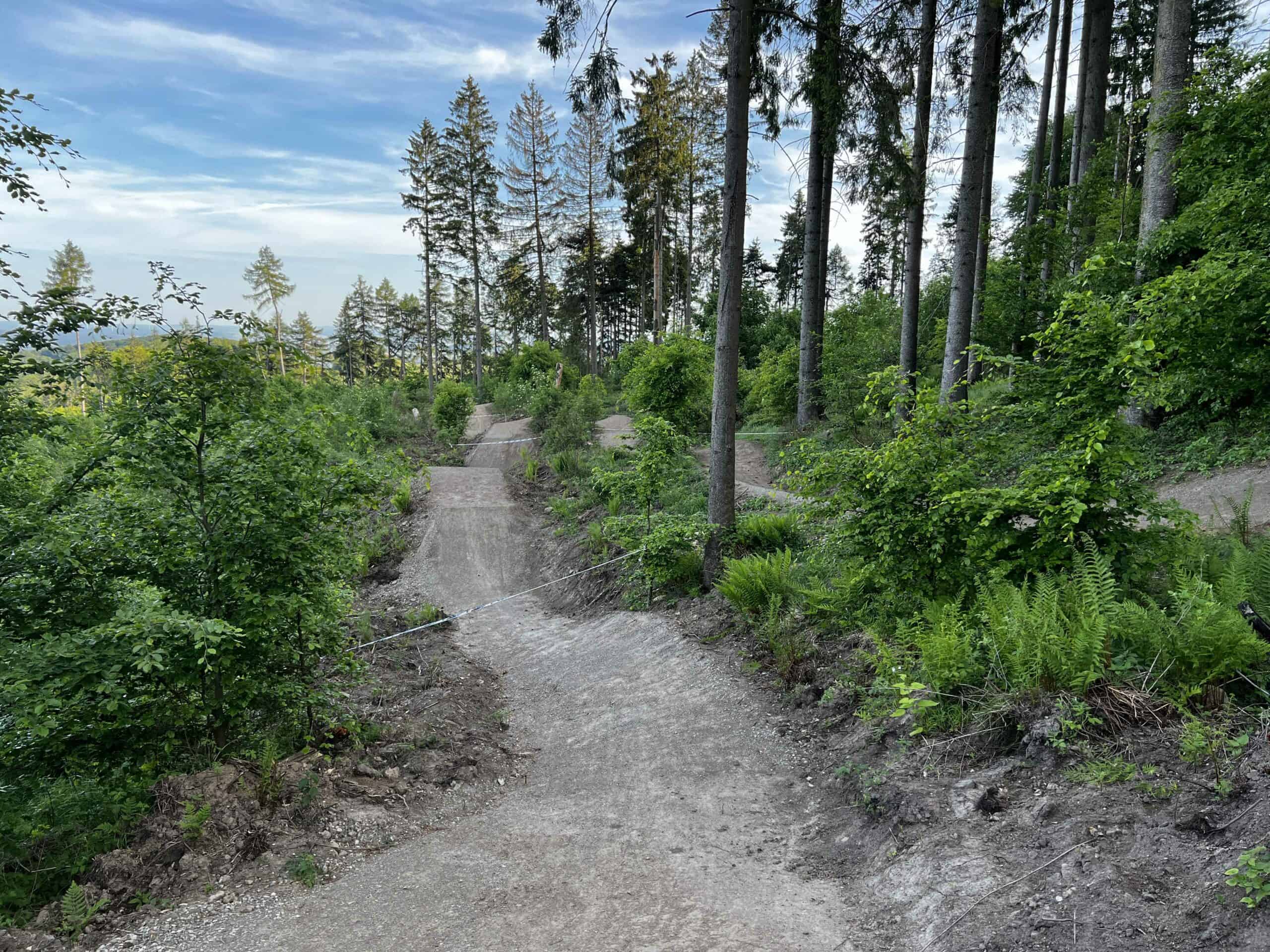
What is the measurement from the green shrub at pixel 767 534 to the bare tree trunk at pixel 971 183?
344 cm

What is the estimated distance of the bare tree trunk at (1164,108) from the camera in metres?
8.92

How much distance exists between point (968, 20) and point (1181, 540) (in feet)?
35.2

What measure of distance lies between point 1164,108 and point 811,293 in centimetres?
802

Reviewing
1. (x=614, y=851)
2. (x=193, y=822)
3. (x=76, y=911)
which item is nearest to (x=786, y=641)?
(x=614, y=851)

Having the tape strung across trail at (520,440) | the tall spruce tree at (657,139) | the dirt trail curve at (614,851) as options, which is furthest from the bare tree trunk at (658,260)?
the dirt trail curve at (614,851)

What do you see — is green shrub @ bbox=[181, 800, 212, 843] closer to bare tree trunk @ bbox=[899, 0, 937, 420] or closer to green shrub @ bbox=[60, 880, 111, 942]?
green shrub @ bbox=[60, 880, 111, 942]

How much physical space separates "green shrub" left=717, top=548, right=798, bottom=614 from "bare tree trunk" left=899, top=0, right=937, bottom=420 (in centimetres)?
398

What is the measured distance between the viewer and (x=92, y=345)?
466 centimetres

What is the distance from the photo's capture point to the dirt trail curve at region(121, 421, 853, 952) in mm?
3508

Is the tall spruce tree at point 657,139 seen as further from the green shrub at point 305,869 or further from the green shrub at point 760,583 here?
the green shrub at point 305,869

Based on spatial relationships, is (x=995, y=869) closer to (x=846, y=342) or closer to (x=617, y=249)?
(x=846, y=342)

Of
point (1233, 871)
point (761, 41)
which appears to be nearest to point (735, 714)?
point (1233, 871)

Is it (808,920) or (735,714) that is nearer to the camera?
(808,920)

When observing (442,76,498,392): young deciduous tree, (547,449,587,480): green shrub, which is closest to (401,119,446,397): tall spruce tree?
(442,76,498,392): young deciduous tree
